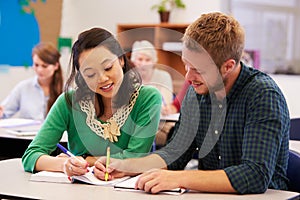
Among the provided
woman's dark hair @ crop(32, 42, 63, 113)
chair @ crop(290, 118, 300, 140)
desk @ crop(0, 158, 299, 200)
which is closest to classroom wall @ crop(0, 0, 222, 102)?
woman's dark hair @ crop(32, 42, 63, 113)

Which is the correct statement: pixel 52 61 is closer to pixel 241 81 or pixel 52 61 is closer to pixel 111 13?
pixel 111 13

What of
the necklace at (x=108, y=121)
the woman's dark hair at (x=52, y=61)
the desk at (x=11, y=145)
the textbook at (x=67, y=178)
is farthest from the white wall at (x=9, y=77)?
the textbook at (x=67, y=178)

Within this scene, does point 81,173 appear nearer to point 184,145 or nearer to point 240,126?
point 184,145

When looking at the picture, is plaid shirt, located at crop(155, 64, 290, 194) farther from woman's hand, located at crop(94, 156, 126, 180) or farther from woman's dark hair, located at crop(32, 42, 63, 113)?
woman's dark hair, located at crop(32, 42, 63, 113)

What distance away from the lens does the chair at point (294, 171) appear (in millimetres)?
1970

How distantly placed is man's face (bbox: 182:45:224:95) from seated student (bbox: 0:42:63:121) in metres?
2.49

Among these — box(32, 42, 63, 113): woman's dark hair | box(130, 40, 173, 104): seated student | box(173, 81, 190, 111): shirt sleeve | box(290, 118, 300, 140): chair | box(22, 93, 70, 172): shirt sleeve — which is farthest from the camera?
box(32, 42, 63, 113): woman's dark hair

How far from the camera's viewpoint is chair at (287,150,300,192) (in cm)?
197

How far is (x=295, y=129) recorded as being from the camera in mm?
2842

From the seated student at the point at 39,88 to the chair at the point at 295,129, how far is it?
1993 millimetres

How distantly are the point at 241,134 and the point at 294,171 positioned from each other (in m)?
0.26

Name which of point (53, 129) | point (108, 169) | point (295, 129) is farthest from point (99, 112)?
point (295, 129)

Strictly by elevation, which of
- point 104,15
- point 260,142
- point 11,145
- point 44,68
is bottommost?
point 11,145

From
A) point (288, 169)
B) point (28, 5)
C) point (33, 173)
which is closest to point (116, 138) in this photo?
point (33, 173)
